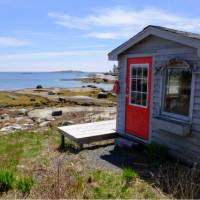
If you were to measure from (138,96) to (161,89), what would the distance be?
35.1 inches

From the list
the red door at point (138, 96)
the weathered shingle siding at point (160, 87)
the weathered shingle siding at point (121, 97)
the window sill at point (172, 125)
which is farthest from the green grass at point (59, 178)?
the red door at point (138, 96)

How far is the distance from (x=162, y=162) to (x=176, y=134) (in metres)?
0.66

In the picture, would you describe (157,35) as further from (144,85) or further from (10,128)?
(10,128)

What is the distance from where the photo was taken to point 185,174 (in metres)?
4.84

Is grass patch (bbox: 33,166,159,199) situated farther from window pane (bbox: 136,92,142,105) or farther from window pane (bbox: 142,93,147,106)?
window pane (bbox: 136,92,142,105)

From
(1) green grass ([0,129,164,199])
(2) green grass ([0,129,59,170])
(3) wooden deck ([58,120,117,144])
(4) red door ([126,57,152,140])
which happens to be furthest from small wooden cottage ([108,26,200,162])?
(2) green grass ([0,129,59,170])

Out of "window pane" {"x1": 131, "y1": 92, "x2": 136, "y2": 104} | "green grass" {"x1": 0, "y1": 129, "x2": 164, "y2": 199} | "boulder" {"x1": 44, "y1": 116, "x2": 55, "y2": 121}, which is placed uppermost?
"window pane" {"x1": 131, "y1": 92, "x2": 136, "y2": 104}

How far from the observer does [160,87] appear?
6020mm

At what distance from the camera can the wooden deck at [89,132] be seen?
676 centimetres

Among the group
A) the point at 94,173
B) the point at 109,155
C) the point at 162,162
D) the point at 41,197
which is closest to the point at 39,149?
the point at 109,155

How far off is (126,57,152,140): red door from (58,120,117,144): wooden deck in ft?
1.99

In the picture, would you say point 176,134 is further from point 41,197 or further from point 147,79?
point 41,197

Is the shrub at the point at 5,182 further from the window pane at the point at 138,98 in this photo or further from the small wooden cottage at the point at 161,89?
the window pane at the point at 138,98

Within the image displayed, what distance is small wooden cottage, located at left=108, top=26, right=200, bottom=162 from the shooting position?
5.27m
